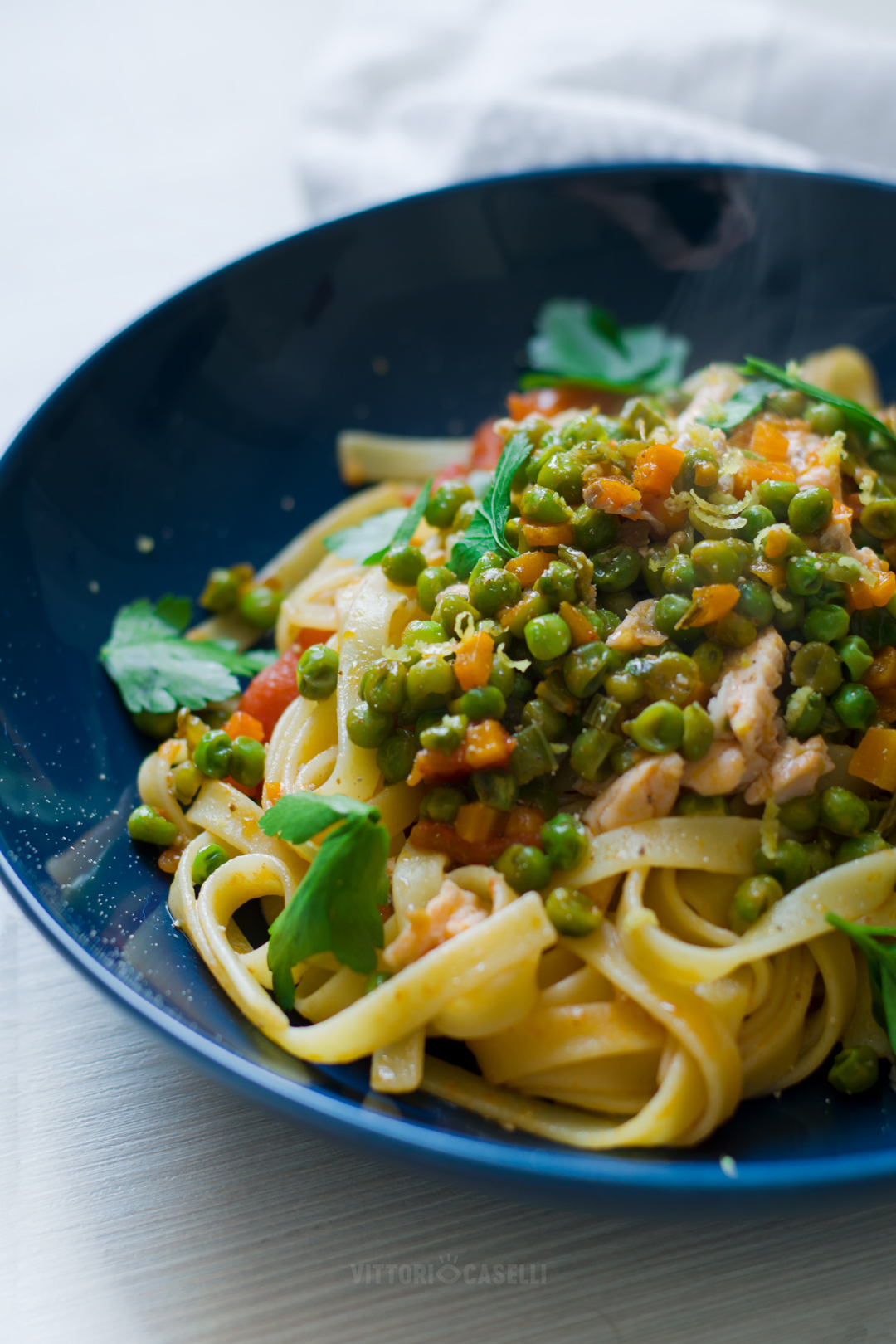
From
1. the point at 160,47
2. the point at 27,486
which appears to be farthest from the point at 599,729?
the point at 160,47

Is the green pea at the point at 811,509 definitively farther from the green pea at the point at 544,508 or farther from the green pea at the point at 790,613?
the green pea at the point at 544,508

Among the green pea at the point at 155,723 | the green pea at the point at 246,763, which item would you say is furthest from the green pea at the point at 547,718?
the green pea at the point at 155,723

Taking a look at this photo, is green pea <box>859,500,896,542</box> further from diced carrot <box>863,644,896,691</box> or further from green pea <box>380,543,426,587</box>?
green pea <box>380,543,426,587</box>

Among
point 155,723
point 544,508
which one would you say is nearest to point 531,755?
point 544,508

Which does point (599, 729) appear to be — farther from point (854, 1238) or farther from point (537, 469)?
point (854, 1238)

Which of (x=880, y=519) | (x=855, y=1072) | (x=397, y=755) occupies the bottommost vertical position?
(x=855, y=1072)

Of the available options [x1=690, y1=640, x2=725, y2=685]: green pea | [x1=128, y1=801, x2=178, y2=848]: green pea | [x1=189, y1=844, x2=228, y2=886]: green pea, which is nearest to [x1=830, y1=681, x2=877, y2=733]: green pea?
[x1=690, y1=640, x2=725, y2=685]: green pea

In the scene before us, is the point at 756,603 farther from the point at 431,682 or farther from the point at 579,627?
the point at 431,682
